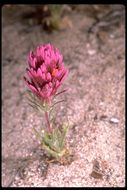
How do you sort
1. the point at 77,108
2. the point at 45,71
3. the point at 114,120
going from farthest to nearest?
the point at 77,108 < the point at 114,120 < the point at 45,71

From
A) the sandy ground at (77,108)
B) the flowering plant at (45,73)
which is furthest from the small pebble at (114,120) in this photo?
the flowering plant at (45,73)

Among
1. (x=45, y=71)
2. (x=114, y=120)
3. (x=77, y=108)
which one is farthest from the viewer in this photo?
(x=77, y=108)

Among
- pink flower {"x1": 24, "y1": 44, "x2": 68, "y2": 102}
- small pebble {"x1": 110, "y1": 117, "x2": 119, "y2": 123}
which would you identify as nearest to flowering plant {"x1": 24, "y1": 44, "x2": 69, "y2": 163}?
pink flower {"x1": 24, "y1": 44, "x2": 68, "y2": 102}

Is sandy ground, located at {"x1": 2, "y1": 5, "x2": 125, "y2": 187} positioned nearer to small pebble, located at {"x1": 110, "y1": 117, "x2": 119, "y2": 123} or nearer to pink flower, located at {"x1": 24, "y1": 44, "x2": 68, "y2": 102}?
small pebble, located at {"x1": 110, "y1": 117, "x2": 119, "y2": 123}

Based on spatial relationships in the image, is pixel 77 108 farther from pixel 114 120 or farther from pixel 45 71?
pixel 45 71

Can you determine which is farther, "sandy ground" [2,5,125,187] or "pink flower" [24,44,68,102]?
"sandy ground" [2,5,125,187]

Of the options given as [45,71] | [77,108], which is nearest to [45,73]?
[45,71]

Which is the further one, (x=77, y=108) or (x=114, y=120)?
(x=77, y=108)
